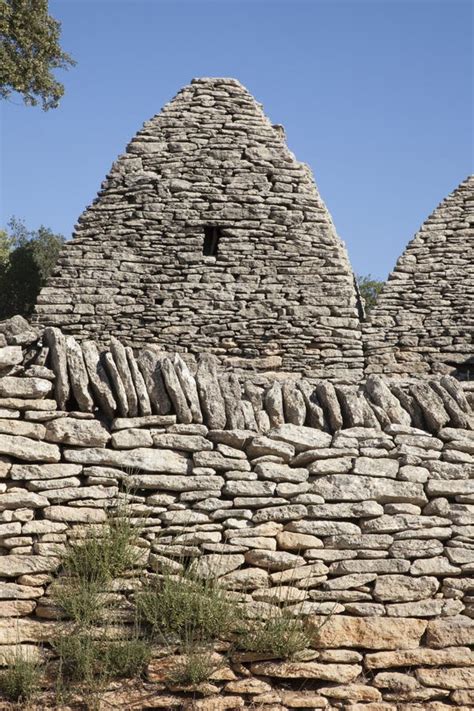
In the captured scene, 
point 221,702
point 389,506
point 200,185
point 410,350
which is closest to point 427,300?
point 410,350

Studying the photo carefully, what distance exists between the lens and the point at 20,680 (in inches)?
204

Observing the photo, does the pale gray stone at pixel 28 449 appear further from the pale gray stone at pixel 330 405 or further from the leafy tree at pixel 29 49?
the leafy tree at pixel 29 49

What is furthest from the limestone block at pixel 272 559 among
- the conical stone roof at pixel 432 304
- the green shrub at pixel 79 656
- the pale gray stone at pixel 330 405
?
the conical stone roof at pixel 432 304

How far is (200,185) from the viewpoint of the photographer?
1320cm

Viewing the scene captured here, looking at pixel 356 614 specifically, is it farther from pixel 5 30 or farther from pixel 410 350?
pixel 5 30

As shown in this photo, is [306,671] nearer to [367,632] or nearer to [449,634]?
[367,632]

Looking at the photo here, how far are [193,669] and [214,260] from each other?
26.8ft

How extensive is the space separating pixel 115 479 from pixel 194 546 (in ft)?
2.10

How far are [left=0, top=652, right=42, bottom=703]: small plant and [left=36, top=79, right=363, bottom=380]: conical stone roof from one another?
7.35m

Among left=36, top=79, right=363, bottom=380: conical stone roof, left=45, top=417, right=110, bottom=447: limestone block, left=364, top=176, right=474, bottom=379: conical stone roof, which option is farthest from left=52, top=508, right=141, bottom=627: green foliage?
left=364, top=176, right=474, bottom=379: conical stone roof

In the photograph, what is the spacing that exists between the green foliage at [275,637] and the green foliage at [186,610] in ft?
0.40

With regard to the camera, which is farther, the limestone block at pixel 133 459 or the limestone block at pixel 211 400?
the limestone block at pixel 211 400

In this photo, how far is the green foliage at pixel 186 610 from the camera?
534 centimetres

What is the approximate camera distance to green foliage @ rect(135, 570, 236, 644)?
17.5ft
